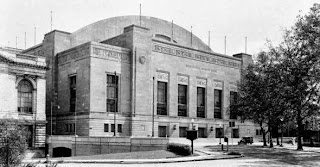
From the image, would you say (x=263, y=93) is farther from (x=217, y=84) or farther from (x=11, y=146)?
(x=11, y=146)

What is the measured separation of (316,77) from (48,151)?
3676 centimetres

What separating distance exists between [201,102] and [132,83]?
18.1 meters

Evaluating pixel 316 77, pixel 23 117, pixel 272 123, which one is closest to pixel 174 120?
pixel 272 123

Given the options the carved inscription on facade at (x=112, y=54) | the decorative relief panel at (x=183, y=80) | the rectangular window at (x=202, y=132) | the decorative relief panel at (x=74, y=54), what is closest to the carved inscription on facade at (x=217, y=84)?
the decorative relief panel at (x=183, y=80)

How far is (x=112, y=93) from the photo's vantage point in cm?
6359

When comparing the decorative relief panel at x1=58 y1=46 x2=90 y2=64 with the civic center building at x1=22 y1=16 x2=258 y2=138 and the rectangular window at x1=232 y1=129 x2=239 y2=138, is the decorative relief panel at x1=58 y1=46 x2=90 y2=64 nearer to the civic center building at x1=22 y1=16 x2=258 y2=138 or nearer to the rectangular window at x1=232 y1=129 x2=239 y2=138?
the civic center building at x1=22 y1=16 x2=258 y2=138

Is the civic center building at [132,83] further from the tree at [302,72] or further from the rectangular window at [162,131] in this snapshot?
the tree at [302,72]

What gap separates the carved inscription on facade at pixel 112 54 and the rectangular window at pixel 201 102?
18.1 m

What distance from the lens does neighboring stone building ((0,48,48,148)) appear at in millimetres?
53344

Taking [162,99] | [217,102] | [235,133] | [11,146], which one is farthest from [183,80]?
[11,146]

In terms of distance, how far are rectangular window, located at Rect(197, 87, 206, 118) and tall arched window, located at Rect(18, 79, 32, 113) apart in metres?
32.2

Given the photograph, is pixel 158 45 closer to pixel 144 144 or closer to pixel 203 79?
pixel 203 79

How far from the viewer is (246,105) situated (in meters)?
58.5

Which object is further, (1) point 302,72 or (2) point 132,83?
(2) point 132,83
